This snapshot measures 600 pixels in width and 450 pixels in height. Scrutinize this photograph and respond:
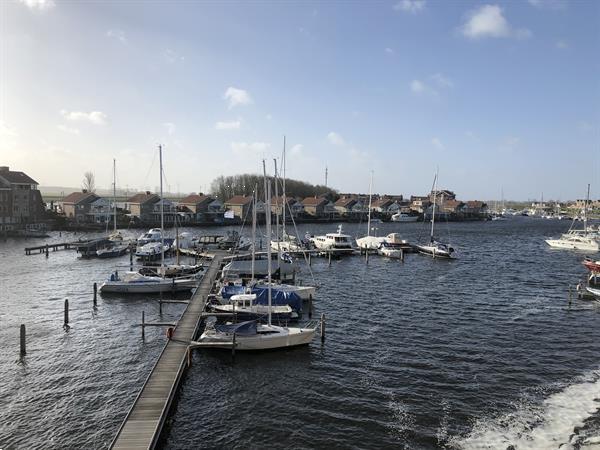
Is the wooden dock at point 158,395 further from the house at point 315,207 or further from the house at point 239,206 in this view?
the house at point 315,207

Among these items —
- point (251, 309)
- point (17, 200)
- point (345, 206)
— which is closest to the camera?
point (251, 309)

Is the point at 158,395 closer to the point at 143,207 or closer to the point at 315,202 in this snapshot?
the point at 143,207

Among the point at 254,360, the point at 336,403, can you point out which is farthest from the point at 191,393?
the point at 336,403

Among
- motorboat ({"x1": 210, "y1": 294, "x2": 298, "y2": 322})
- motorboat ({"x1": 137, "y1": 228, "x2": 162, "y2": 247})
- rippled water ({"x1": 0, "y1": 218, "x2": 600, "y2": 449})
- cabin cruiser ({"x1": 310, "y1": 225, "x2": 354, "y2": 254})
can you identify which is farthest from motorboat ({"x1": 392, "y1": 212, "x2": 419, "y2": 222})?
motorboat ({"x1": 210, "y1": 294, "x2": 298, "y2": 322})

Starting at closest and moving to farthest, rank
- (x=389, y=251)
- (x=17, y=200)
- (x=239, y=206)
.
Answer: (x=389, y=251) → (x=17, y=200) → (x=239, y=206)

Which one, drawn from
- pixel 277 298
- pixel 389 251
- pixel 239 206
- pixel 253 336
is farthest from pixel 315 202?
pixel 253 336

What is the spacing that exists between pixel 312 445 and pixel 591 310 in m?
35.7

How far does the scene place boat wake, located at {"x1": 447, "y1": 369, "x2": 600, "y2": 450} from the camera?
68.2ft

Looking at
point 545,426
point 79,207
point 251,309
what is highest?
point 79,207

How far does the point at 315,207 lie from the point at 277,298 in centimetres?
14051

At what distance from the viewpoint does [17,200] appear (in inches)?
4092

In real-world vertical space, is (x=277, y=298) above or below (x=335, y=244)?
below

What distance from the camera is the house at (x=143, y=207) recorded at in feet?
429

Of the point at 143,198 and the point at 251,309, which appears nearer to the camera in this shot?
the point at 251,309
